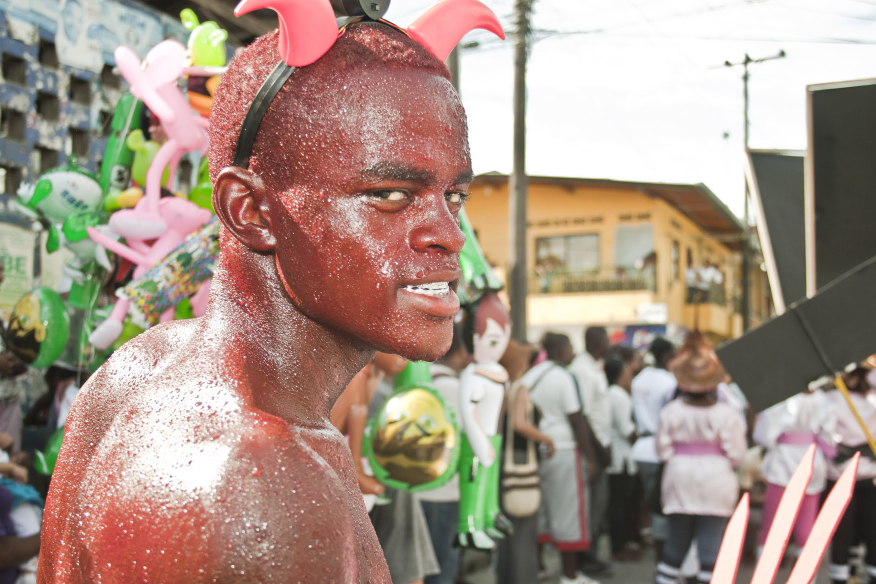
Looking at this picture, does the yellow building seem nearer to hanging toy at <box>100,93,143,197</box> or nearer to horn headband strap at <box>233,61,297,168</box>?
hanging toy at <box>100,93,143,197</box>

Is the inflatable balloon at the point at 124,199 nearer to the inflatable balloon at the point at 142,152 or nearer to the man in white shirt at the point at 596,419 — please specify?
the inflatable balloon at the point at 142,152

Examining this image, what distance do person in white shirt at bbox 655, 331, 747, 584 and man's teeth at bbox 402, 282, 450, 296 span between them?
14.4ft

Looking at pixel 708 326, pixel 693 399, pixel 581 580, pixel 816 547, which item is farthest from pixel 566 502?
pixel 708 326

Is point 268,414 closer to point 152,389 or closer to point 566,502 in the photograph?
point 152,389

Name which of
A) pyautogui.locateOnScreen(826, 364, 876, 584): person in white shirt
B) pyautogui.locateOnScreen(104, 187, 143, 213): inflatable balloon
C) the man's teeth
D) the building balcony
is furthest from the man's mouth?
the building balcony

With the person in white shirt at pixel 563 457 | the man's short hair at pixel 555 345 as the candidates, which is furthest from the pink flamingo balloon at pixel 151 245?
the man's short hair at pixel 555 345

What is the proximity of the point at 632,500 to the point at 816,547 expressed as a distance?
673 cm

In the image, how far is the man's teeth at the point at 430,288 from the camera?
40.5 inches

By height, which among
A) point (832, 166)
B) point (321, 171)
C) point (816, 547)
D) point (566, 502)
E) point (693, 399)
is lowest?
point (566, 502)

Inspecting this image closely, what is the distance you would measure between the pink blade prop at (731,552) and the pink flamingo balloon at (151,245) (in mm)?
2601

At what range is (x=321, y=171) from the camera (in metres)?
1.00

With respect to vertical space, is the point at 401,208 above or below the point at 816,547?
above

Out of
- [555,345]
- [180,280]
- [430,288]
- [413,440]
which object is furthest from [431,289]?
[555,345]

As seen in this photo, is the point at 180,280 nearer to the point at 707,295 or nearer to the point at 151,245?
the point at 151,245
